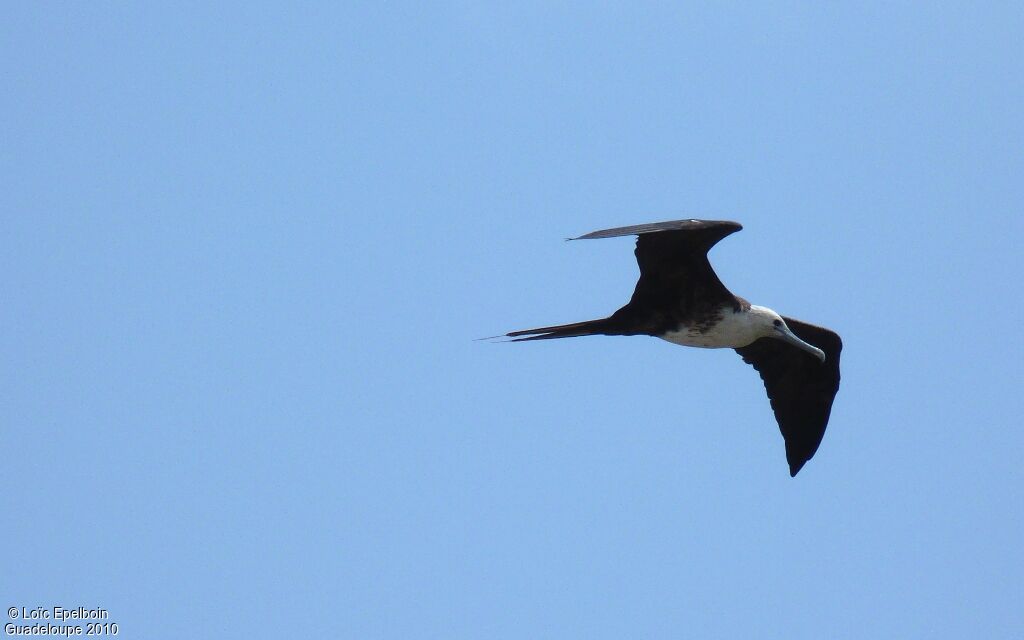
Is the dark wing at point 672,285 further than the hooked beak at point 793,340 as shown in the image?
No

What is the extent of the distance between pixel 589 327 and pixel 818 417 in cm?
181

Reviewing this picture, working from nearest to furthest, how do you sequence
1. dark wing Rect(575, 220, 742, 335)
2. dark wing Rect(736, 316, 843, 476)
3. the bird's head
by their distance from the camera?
dark wing Rect(575, 220, 742, 335) < the bird's head < dark wing Rect(736, 316, 843, 476)

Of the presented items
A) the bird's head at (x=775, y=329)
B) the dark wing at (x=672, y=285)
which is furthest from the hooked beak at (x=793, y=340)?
the dark wing at (x=672, y=285)

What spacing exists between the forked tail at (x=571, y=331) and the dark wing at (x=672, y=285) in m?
0.08

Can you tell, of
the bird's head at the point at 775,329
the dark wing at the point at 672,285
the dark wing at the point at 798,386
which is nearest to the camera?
the dark wing at the point at 672,285

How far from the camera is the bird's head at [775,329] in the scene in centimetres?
763

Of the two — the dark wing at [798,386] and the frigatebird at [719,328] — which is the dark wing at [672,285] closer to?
the frigatebird at [719,328]

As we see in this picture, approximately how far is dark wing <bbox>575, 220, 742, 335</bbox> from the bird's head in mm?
196

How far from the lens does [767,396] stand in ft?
27.3

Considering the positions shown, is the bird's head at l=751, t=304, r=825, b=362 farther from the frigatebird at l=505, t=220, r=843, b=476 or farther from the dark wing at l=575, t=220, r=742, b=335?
the dark wing at l=575, t=220, r=742, b=335

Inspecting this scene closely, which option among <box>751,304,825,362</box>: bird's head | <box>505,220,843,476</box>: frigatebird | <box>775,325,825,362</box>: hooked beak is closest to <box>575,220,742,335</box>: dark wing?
<box>505,220,843,476</box>: frigatebird

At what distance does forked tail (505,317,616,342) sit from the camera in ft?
23.5

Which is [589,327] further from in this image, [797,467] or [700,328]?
[797,467]

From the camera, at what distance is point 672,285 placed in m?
7.30
